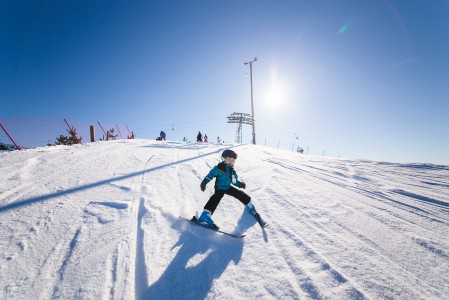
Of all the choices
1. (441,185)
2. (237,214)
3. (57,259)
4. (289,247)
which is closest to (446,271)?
(289,247)

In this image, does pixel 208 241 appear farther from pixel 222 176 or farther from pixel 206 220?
pixel 222 176

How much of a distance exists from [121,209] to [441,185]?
8.84 metres

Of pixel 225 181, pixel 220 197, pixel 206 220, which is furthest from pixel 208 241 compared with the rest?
pixel 225 181

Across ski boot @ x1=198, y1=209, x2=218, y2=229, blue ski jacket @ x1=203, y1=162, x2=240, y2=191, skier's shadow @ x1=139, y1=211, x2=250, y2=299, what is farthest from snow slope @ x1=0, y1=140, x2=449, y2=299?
blue ski jacket @ x1=203, y1=162, x2=240, y2=191

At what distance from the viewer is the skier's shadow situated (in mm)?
2090

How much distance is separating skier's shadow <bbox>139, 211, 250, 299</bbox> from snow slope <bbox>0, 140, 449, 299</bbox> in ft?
0.04

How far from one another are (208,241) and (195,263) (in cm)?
50

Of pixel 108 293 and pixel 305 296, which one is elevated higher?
pixel 108 293

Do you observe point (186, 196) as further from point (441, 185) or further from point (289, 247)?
point (441, 185)

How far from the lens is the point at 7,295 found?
6.25 feet

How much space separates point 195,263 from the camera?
2.51 metres

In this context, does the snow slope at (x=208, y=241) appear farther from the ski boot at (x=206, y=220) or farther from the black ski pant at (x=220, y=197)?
the black ski pant at (x=220, y=197)

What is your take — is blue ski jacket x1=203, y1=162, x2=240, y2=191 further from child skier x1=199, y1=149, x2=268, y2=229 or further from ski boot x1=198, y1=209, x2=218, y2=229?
ski boot x1=198, y1=209, x2=218, y2=229

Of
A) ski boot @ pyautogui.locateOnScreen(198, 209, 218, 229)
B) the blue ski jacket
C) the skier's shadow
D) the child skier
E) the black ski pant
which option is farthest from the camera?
the blue ski jacket
